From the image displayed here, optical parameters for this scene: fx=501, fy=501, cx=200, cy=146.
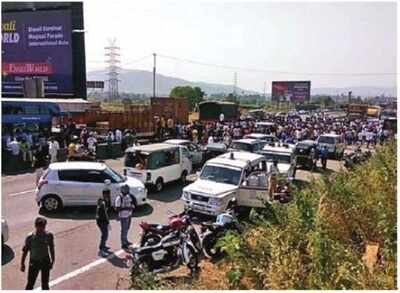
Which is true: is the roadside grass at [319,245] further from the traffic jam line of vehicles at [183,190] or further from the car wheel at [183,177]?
the car wheel at [183,177]

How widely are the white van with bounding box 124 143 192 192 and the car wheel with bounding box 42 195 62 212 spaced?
3639mm

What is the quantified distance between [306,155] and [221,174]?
12088 millimetres

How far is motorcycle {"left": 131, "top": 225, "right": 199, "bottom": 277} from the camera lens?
368 inches

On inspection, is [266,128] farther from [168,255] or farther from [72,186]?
[168,255]

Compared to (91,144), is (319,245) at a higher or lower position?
higher

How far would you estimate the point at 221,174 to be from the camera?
15086 millimetres

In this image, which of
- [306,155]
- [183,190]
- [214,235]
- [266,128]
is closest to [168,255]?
[214,235]

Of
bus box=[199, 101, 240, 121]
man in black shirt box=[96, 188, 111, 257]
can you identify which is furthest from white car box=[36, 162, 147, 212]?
bus box=[199, 101, 240, 121]

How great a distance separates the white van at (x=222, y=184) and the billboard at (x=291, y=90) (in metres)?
86.3

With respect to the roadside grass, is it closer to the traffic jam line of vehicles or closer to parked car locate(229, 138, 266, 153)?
the traffic jam line of vehicles

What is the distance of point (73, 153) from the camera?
22.9 m

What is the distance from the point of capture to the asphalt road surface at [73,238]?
375 inches

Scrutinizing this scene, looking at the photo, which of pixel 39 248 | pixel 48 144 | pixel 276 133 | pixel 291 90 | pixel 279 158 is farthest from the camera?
pixel 291 90

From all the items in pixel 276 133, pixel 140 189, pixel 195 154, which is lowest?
pixel 276 133
